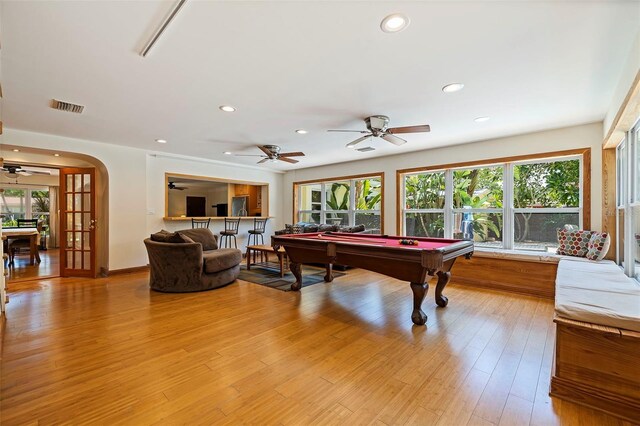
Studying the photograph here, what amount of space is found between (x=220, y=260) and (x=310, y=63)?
3.29 m

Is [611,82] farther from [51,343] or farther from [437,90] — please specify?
[51,343]

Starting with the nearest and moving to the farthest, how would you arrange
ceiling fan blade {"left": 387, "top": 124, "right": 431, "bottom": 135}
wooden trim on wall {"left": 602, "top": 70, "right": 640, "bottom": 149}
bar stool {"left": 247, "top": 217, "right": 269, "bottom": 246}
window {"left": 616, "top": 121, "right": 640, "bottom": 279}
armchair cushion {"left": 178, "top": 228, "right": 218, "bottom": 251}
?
wooden trim on wall {"left": 602, "top": 70, "right": 640, "bottom": 149} → window {"left": 616, "top": 121, "right": 640, "bottom": 279} → ceiling fan blade {"left": 387, "top": 124, "right": 431, "bottom": 135} → armchair cushion {"left": 178, "top": 228, "right": 218, "bottom": 251} → bar stool {"left": 247, "top": 217, "right": 269, "bottom": 246}

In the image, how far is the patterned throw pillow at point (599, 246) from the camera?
368 centimetres

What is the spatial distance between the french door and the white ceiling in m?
1.55

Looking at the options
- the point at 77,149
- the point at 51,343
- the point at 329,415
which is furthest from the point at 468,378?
the point at 77,149

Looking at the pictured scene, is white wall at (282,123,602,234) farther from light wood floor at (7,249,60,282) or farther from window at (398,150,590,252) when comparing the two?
light wood floor at (7,249,60,282)

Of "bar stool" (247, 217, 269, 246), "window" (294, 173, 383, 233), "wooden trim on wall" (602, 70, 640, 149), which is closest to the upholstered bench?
"wooden trim on wall" (602, 70, 640, 149)

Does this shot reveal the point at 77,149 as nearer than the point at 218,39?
No

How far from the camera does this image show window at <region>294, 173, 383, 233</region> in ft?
23.3

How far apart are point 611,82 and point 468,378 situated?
3183 millimetres

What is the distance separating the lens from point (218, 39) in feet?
6.98

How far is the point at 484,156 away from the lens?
5.16 m

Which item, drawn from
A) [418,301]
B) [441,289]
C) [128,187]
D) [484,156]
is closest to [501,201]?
[484,156]

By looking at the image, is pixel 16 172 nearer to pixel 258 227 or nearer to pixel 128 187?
pixel 128 187
